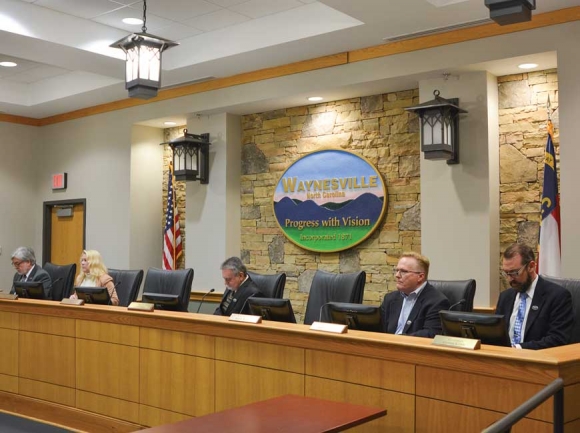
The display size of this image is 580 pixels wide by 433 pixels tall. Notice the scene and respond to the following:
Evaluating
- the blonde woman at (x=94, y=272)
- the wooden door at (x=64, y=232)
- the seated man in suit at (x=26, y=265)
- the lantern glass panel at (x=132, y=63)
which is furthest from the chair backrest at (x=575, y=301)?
the wooden door at (x=64, y=232)

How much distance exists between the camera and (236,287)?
16.7 ft

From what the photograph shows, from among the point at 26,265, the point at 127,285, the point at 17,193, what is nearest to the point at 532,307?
the point at 127,285

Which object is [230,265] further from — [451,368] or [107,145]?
[107,145]

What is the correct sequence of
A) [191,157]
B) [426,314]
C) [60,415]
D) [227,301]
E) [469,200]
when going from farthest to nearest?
[191,157]
[469,200]
[227,301]
[60,415]
[426,314]

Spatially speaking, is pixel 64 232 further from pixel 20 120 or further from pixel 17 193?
pixel 20 120

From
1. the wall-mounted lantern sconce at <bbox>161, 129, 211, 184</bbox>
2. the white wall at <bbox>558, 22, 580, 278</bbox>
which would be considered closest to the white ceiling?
the white wall at <bbox>558, 22, 580, 278</bbox>

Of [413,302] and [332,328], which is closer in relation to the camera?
[332,328]

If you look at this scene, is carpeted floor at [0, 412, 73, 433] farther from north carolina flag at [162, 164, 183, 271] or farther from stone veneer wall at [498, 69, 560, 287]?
stone veneer wall at [498, 69, 560, 287]

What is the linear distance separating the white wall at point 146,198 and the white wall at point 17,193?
166 centimetres

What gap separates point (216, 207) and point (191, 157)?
0.56m

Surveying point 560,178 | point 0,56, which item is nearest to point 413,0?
point 560,178

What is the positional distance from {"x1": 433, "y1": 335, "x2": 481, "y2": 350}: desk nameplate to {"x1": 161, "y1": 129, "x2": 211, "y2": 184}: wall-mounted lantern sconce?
15.2 feet

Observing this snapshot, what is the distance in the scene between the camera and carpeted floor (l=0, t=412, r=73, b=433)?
4600mm

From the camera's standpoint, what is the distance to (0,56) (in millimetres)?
7039
